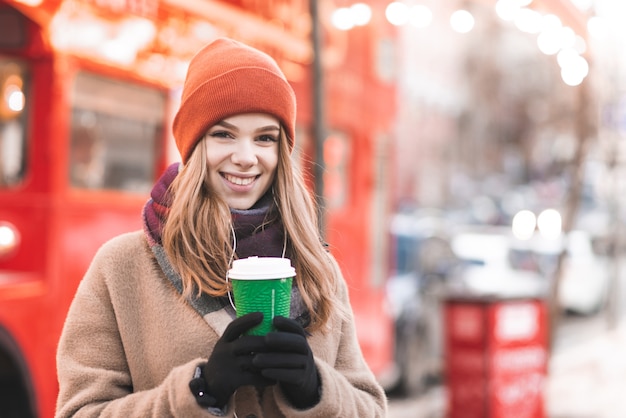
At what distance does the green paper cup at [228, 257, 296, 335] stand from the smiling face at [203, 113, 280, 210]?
1.13ft

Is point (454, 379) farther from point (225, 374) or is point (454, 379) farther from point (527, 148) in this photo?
point (527, 148)

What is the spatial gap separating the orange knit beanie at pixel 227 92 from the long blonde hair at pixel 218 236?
49mm

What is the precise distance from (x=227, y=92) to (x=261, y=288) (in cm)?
52

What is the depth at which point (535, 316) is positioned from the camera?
655 centimetres

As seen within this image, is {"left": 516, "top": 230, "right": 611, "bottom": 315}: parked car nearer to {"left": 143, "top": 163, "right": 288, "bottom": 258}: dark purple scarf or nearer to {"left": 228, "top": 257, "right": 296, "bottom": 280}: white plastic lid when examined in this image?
{"left": 143, "top": 163, "right": 288, "bottom": 258}: dark purple scarf

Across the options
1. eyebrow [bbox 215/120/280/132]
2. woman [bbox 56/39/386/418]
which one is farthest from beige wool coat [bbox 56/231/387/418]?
eyebrow [bbox 215/120/280/132]

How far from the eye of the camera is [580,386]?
9320mm

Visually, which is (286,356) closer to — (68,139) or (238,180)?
(238,180)

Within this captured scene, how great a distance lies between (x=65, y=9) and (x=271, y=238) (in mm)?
2709

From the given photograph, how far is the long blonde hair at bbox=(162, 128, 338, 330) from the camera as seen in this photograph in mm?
1908

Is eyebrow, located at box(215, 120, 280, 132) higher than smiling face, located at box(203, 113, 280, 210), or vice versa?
eyebrow, located at box(215, 120, 280, 132)

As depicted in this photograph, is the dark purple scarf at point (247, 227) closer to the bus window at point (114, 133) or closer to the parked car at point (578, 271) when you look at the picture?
the bus window at point (114, 133)

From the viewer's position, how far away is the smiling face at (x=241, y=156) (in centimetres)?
196

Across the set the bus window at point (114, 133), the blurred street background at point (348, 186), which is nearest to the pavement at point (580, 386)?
the blurred street background at point (348, 186)
